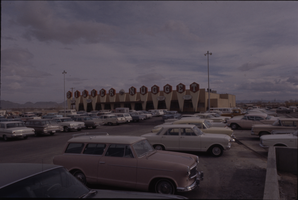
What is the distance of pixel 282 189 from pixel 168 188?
3.66 meters

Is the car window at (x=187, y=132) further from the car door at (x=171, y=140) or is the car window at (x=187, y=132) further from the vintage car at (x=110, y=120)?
the vintage car at (x=110, y=120)

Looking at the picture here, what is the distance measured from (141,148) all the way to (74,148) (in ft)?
6.75

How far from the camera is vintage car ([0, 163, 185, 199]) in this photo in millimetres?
3201

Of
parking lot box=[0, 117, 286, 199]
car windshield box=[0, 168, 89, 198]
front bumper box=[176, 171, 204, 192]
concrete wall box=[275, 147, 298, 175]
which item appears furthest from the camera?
concrete wall box=[275, 147, 298, 175]

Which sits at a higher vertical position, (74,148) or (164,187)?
(74,148)

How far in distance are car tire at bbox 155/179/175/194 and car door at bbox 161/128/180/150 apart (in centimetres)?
470

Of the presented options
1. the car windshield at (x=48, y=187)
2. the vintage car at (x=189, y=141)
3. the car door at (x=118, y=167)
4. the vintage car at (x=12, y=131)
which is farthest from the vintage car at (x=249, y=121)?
the car windshield at (x=48, y=187)

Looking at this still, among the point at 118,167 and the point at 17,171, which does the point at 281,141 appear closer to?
the point at 118,167

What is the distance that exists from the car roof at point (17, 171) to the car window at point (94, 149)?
7.45 feet

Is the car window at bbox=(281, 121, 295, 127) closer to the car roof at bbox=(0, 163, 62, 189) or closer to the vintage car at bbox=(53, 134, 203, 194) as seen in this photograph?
the vintage car at bbox=(53, 134, 203, 194)

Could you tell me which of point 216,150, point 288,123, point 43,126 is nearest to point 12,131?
point 43,126

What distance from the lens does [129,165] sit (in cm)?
564

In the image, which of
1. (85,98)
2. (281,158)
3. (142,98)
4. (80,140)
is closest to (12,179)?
(80,140)

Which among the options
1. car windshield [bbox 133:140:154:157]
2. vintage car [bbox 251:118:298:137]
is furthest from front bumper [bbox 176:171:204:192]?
vintage car [bbox 251:118:298:137]
